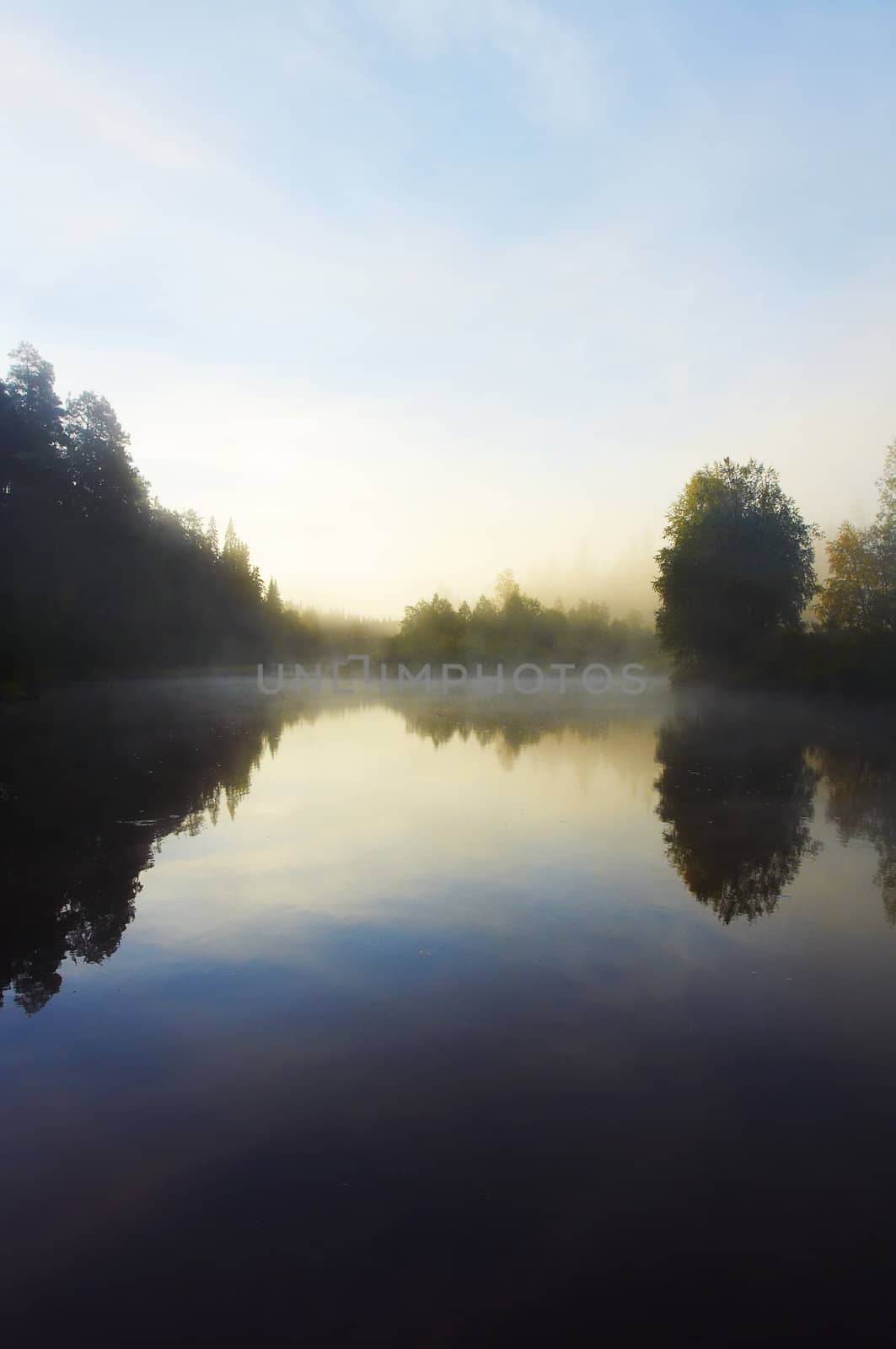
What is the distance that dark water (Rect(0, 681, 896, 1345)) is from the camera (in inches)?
121

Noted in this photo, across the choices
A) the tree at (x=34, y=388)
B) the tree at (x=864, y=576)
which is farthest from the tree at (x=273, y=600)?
the tree at (x=864, y=576)

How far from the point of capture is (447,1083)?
4461 millimetres

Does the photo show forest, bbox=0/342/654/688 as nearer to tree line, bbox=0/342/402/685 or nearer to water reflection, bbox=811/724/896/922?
tree line, bbox=0/342/402/685

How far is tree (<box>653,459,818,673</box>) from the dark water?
37.8 m

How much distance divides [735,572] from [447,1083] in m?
45.6

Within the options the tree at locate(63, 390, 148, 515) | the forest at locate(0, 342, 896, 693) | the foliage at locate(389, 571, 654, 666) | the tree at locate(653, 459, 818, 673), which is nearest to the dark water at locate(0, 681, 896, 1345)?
the forest at locate(0, 342, 896, 693)

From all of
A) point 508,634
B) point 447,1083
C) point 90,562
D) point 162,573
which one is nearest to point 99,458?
point 90,562

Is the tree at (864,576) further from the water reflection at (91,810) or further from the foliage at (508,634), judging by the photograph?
the foliage at (508,634)

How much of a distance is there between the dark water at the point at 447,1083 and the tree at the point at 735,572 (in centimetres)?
3785

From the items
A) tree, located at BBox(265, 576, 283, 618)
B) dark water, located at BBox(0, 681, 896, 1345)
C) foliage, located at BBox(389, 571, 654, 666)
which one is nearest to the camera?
dark water, located at BBox(0, 681, 896, 1345)

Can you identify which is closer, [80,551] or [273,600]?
[80,551]

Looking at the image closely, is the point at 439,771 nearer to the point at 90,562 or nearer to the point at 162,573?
the point at 90,562

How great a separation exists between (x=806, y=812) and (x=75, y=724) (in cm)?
2269

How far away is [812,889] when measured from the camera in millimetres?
8250
